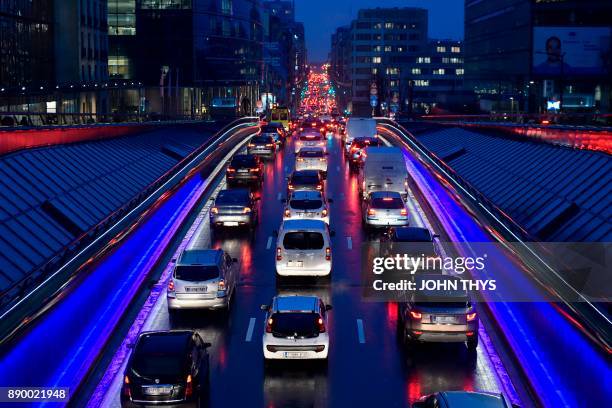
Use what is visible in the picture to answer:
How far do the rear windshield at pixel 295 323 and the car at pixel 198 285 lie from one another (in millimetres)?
4253

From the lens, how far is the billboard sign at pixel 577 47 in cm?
11219

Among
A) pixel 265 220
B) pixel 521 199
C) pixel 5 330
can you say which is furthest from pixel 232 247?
pixel 5 330

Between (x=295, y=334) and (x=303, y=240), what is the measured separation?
25.9 feet

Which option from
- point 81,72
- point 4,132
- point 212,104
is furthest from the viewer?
point 212,104

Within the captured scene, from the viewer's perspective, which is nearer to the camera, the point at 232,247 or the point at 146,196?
the point at 232,247

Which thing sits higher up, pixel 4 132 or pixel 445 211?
pixel 4 132

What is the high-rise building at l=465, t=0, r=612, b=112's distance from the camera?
113 m

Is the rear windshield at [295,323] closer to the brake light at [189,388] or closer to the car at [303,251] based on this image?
the brake light at [189,388]

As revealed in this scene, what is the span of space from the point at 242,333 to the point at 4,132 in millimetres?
14346

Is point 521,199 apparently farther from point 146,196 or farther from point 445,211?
point 146,196

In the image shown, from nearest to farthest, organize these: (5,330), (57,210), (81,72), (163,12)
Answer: (5,330) < (57,210) < (81,72) < (163,12)

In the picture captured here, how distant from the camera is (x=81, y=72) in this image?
98.4m

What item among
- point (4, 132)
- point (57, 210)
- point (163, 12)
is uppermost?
point (163, 12)

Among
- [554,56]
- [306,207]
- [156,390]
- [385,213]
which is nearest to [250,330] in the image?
[156,390]
